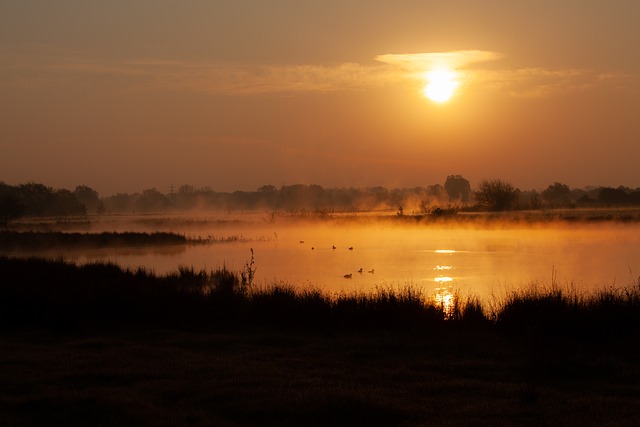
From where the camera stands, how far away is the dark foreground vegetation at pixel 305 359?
6762mm

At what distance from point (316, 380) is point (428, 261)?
24.2 meters

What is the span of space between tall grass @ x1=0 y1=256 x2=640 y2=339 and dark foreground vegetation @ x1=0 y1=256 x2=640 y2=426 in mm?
35

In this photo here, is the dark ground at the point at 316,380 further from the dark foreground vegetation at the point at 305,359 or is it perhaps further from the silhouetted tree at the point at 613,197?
the silhouetted tree at the point at 613,197

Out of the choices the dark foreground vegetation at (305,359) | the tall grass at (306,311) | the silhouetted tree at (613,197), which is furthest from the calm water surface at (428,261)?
the silhouetted tree at (613,197)

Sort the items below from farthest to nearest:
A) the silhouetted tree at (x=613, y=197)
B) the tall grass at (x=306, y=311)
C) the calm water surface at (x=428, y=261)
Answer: the silhouetted tree at (x=613, y=197), the calm water surface at (x=428, y=261), the tall grass at (x=306, y=311)

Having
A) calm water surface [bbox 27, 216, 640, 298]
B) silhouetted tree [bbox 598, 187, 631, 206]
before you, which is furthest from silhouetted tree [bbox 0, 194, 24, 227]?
silhouetted tree [bbox 598, 187, 631, 206]

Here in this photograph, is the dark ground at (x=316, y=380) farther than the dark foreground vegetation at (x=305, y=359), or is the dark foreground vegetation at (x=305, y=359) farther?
the dark foreground vegetation at (x=305, y=359)

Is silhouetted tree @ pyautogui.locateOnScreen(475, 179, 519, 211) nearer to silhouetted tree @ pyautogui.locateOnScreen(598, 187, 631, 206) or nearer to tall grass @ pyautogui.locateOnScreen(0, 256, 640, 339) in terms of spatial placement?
silhouetted tree @ pyautogui.locateOnScreen(598, 187, 631, 206)

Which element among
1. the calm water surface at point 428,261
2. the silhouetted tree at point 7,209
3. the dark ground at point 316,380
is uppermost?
the silhouetted tree at point 7,209

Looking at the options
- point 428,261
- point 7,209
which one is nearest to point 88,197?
point 7,209

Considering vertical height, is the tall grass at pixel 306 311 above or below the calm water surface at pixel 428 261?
above

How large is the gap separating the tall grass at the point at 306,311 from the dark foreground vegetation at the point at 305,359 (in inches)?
1.4

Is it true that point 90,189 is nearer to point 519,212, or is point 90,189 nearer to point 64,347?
point 519,212

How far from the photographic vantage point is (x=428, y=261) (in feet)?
104
